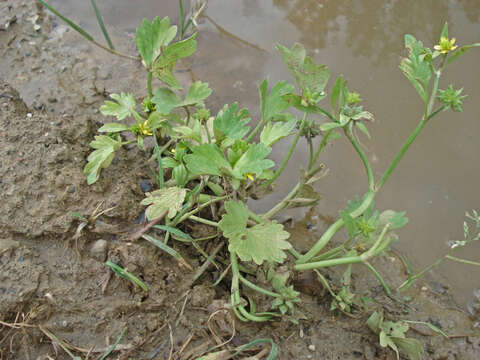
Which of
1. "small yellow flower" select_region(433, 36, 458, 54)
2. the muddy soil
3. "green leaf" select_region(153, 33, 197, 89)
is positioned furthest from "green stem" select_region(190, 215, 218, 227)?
"small yellow flower" select_region(433, 36, 458, 54)

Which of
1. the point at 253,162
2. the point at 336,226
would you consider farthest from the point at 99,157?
the point at 336,226

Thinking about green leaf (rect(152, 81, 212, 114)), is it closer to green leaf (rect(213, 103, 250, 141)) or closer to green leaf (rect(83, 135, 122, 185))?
green leaf (rect(213, 103, 250, 141))

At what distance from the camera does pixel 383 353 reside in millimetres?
1868

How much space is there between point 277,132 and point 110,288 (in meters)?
1.02

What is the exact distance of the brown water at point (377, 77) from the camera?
238cm

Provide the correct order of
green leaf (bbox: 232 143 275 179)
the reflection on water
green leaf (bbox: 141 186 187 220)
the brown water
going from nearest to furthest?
green leaf (bbox: 232 143 275 179) < green leaf (bbox: 141 186 187 220) < the brown water < the reflection on water

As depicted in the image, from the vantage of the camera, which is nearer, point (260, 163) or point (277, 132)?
point (260, 163)

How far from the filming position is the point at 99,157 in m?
2.04

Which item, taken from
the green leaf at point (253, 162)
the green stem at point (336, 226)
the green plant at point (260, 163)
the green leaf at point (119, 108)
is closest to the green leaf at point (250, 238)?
the green plant at point (260, 163)

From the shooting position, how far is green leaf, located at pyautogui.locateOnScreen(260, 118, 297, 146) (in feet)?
5.97

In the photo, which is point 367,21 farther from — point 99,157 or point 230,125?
point 99,157

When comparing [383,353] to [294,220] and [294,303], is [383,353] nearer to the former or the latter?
[294,303]

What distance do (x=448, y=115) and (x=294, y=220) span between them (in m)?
1.26

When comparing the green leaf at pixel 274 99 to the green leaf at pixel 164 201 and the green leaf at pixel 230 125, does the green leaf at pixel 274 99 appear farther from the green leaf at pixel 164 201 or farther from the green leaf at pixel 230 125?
the green leaf at pixel 164 201
